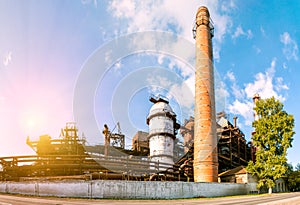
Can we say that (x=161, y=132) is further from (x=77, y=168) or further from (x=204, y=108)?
(x=77, y=168)

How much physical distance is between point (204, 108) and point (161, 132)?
7.45m

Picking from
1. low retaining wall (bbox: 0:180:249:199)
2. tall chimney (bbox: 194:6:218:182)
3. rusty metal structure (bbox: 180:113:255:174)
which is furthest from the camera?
rusty metal structure (bbox: 180:113:255:174)

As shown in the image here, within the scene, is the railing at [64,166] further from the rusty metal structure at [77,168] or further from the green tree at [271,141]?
the green tree at [271,141]

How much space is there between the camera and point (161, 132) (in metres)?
34.3

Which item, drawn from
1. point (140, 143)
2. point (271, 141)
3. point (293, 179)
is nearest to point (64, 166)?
point (140, 143)

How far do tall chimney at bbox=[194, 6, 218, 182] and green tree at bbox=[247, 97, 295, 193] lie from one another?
211 inches

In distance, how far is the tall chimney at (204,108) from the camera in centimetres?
2786

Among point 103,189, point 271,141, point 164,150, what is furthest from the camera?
point 164,150

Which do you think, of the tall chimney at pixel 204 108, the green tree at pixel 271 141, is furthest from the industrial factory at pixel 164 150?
the green tree at pixel 271 141

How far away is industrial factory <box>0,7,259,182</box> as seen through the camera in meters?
20.6

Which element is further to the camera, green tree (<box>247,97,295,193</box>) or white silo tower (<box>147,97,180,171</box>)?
white silo tower (<box>147,97,180,171</box>)

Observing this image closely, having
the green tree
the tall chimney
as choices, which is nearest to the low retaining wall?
the tall chimney

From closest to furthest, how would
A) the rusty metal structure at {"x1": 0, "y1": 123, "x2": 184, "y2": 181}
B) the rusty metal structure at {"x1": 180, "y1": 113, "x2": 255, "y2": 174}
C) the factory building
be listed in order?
Result: the rusty metal structure at {"x1": 0, "y1": 123, "x2": 184, "y2": 181}
the rusty metal structure at {"x1": 180, "y1": 113, "x2": 255, "y2": 174}
the factory building

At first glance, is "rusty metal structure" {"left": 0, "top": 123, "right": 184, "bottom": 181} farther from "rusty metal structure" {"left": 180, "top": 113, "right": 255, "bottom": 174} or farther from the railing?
"rusty metal structure" {"left": 180, "top": 113, "right": 255, "bottom": 174}
